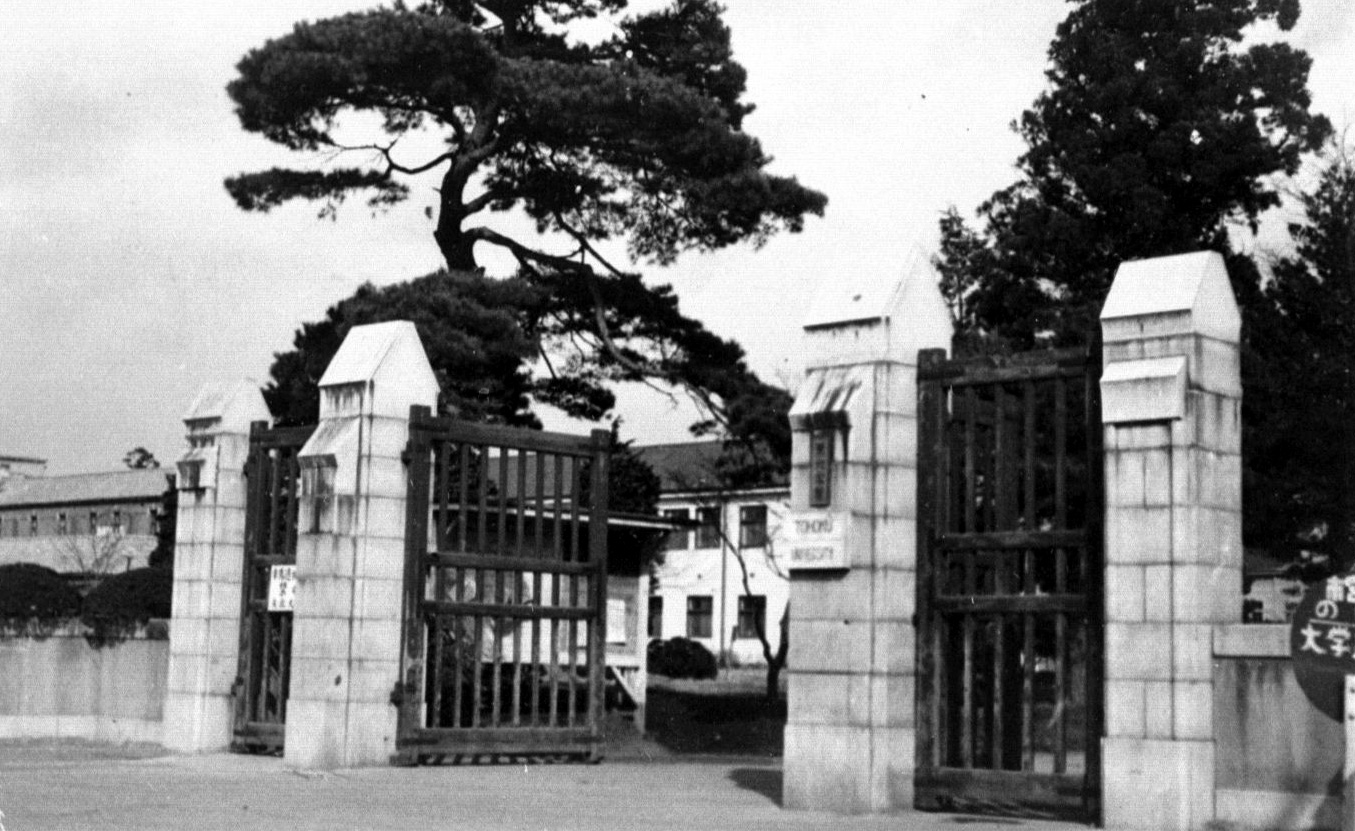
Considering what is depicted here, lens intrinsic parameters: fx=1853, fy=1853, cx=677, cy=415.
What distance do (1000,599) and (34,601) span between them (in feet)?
49.8

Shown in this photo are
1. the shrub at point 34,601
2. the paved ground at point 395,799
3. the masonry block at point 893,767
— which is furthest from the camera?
the shrub at point 34,601

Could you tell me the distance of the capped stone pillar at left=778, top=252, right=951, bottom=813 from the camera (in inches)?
586

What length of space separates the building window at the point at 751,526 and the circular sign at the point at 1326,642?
48050mm

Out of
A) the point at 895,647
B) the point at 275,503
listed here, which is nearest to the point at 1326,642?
the point at 895,647

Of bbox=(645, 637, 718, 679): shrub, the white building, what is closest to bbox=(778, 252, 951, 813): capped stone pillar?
bbox=(645, 637, 718, 679): shrub

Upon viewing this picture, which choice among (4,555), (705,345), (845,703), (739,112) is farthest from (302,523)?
(4,555)

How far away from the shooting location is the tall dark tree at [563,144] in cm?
2605

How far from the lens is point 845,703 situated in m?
15.0

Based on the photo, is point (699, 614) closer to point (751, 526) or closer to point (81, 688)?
point (751, 526)

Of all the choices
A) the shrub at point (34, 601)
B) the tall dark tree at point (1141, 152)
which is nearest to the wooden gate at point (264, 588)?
the shrub at point (34, 601)

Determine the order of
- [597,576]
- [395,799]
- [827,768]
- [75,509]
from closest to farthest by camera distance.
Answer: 1. [827,768]
2. [395,799]
3. [597,576]
4. [75,509]

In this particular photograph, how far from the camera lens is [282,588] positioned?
20.7m

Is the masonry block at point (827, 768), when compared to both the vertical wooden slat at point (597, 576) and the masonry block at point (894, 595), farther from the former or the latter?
the vertical wooden slat at point (597, 576)

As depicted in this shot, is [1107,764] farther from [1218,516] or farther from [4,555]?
[4,555]
